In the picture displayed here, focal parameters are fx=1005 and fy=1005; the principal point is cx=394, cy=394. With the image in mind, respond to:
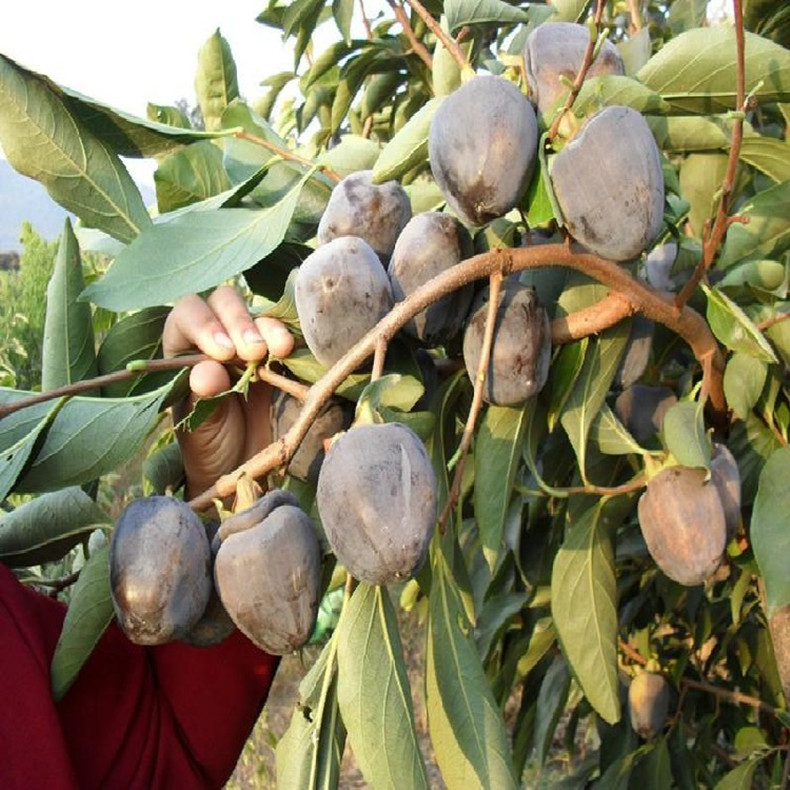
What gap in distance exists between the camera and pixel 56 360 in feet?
2.76

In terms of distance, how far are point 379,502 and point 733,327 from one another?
1.16 feet

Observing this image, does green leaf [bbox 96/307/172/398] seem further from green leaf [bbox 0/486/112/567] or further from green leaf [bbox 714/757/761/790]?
green leaf [bbox 714/757/761/790]

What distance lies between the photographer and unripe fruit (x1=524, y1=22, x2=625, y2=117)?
68 centimetres

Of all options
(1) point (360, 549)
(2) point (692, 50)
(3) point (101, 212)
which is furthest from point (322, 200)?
(1) point (360, 549)

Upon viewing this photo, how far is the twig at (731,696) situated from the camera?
1.54m

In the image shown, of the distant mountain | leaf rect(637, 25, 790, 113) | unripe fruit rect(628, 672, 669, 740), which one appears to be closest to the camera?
leaf rect(637, 25, 790, 113)

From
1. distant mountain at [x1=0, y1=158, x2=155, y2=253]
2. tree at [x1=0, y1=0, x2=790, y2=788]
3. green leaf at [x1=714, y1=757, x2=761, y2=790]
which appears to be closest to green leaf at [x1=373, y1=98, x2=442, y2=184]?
tree at [x1=0, y1=0, x2=790, y2=788]

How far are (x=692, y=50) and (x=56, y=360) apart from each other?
562 mm

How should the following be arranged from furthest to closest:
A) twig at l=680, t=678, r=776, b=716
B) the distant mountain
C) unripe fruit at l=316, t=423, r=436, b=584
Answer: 1. the distant mountain
2. twig at l=680, t=678, r=776, b=716
3. unripe fruit at l=316, t=423, r=436, b=584

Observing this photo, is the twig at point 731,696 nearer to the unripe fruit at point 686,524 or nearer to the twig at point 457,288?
the unripe fruit at point 686,524

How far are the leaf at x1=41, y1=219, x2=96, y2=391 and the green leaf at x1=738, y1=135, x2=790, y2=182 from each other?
0.58m

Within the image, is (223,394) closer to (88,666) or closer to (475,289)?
(475,289)

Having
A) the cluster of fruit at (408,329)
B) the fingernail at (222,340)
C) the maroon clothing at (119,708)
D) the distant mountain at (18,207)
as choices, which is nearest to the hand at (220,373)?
the fingernail at (222,340)

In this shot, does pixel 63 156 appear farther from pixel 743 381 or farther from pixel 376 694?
pixel 743 381
